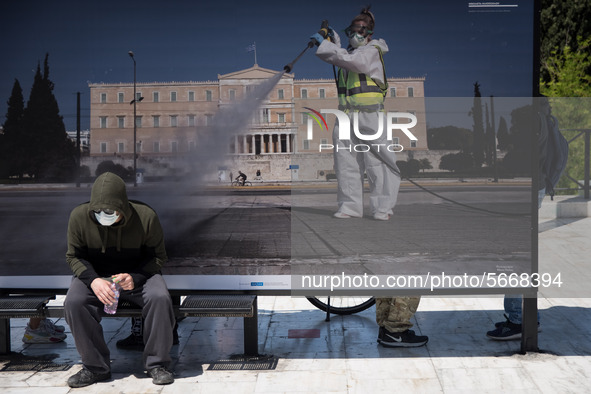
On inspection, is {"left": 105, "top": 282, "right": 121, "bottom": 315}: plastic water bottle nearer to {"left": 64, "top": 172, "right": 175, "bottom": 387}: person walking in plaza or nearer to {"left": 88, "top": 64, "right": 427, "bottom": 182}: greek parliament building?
{"left": 64, "top": 172, "right": 175, "bottom": 387}: person walking in plaza

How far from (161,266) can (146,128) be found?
1073 millimetres

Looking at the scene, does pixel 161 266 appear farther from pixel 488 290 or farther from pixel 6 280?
pixel 488 290

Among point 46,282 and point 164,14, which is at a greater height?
point 164,14

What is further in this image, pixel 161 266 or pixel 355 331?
pixel 355 331

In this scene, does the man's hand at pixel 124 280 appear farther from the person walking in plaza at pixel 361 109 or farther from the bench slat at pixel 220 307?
the person walking in plaza at pixel 361 109

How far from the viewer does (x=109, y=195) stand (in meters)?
4.71

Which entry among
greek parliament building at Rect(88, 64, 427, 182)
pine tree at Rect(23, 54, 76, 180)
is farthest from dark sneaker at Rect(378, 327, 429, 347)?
pine tree at Rect(23, 54, 76, 180)

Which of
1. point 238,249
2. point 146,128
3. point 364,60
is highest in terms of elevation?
point 364,60

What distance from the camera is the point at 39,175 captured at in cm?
525

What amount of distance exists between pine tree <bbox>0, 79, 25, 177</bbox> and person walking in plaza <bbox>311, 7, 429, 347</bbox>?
2.42m

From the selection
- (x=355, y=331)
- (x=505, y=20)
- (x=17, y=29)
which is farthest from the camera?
(x=355, y=331)

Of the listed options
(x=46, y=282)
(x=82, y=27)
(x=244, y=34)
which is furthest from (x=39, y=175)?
(x=244, y=34)

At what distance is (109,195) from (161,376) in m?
1.37

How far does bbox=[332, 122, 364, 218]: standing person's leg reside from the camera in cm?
504
